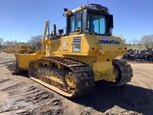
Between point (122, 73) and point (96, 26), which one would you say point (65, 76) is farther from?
point (122, 73)

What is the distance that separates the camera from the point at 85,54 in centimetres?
586

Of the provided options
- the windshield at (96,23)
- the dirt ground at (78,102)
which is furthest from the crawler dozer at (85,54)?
the dirt ground at (78,102)

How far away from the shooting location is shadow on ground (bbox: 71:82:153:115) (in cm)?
565

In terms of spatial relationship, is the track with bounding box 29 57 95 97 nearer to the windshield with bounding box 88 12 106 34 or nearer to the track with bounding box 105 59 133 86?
the windshield with bounding box 88 12 106 34

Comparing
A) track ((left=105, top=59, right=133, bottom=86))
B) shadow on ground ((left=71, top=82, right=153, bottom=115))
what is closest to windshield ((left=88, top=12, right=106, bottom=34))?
track ((left=105, top=59, right=133, bottom=86))

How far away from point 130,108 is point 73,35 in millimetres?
3206

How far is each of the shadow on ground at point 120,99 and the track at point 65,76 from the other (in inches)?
20.8

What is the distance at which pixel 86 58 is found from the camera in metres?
6.46

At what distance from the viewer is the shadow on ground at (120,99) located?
5.65m

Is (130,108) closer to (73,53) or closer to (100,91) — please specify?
(100,91)

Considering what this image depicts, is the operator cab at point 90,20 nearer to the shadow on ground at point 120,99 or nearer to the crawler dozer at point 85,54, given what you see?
the crawler dozer at point 85,54

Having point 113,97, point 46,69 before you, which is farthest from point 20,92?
point 113,97

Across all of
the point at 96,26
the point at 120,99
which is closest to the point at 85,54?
the point at 96,26

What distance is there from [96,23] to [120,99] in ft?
9.82
